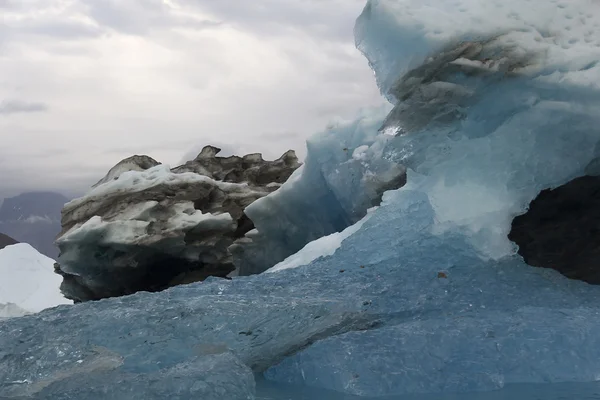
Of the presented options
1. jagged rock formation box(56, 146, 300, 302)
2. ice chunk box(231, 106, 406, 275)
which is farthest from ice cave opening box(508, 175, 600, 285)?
→ jagged rock formation box(56, 146, 300, 302)

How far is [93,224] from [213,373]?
7582 mm

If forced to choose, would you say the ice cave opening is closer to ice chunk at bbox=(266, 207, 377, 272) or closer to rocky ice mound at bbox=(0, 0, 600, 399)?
rocky ice mound at bbox=(0, 0, 600, 399)

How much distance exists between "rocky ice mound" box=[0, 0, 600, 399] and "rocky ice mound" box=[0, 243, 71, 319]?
16.5 m

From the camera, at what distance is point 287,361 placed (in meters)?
4.59

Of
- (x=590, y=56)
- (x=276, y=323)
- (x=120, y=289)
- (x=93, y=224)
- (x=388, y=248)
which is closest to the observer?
(x=276, y=323)

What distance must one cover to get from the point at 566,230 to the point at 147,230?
6.82m

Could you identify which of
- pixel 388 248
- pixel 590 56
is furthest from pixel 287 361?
pixel 590 56

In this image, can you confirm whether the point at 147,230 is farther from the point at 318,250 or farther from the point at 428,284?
the point at 428,284

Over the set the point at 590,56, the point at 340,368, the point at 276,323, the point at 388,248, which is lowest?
the point at 340,368

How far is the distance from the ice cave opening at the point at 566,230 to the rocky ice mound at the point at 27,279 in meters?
17.0

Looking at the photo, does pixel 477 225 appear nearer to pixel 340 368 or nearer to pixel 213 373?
pixel 340 368

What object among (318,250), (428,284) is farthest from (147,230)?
(428,284)

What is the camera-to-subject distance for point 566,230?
707 centimetres

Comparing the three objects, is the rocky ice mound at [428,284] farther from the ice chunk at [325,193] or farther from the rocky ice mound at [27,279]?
the rocky ice mound at [27,279]
